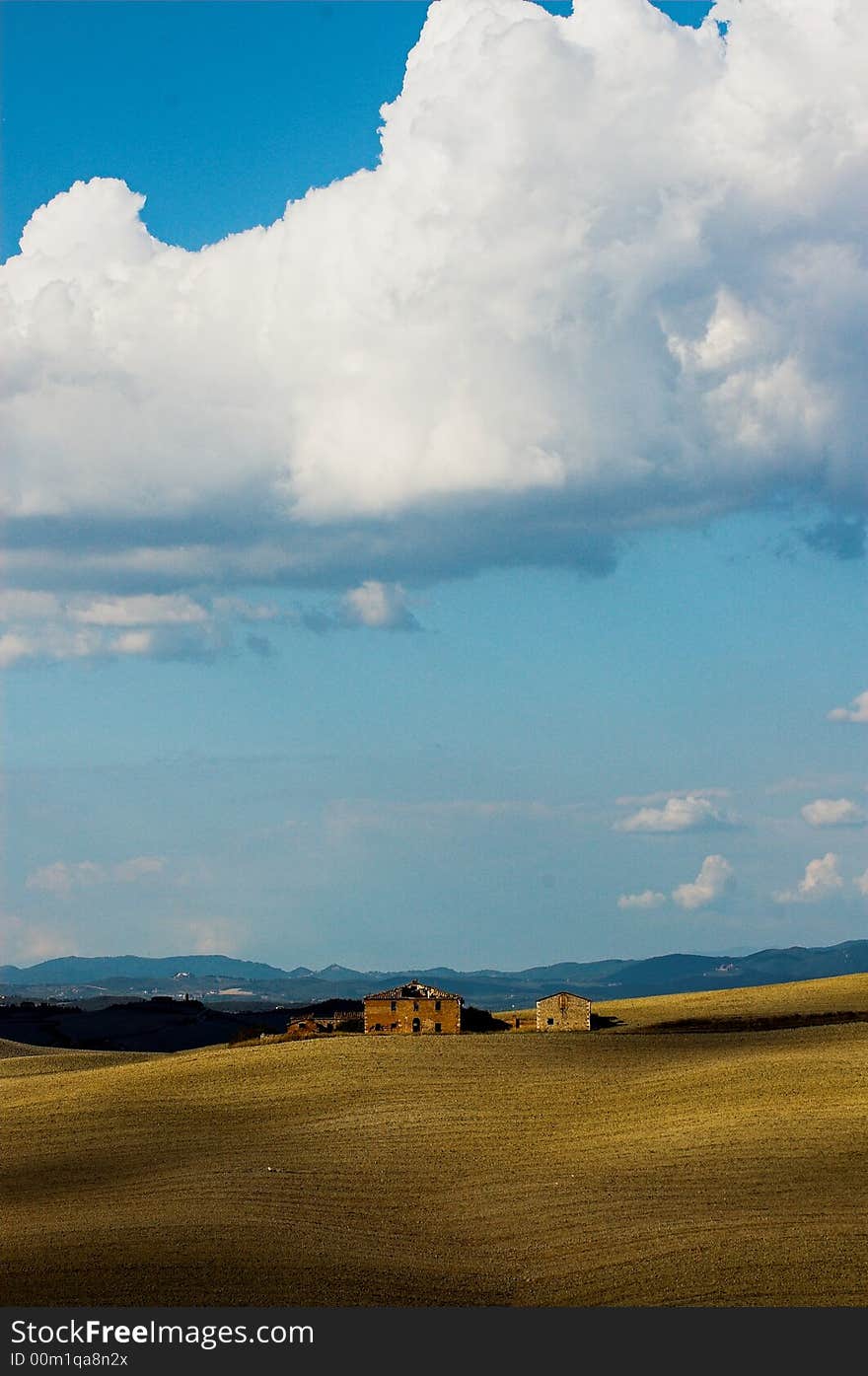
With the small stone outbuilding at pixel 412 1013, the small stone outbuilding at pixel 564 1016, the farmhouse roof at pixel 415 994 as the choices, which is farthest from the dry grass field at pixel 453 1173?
the small stone outbuilding at pixel 564 1016


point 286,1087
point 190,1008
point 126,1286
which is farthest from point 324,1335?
point 190,1008

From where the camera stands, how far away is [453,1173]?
6662cm

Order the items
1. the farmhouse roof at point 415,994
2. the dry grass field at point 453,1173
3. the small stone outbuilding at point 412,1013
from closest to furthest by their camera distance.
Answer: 1. the dry grass field at point 453,1173
2. the small stone outbuilding at point 412,1013
3. the farmhouse roof at point 415,994

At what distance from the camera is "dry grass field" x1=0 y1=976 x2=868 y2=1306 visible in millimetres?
49250

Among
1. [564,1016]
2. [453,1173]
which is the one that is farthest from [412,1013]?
[453,1173]

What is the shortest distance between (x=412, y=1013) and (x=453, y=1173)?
44.9 metres

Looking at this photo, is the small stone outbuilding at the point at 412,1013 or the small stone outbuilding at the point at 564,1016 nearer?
the small stone outbuilding at the point at 412,1013

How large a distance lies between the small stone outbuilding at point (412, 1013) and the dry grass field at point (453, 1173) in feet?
24.3

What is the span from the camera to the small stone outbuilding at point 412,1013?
11112 centimetres

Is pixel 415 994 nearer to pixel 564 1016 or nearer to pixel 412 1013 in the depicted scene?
pixel 412 1013

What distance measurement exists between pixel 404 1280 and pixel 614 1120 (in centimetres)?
2900

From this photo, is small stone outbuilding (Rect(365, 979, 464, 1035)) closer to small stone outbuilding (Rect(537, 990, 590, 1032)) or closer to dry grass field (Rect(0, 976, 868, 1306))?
small stone outbuilding (Rect(537, 990, 590, 1032))

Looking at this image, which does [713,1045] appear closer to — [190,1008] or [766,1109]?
[766,1109]

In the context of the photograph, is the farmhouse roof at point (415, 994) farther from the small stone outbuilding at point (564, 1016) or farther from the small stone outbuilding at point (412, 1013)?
the small stone outbuilding at point (564, 1016)
